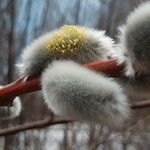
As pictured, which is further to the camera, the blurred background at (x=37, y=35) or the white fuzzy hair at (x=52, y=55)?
the blurred background at (x=37, y=35)

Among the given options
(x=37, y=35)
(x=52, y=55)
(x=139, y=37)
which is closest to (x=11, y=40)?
(x=37, y=35)

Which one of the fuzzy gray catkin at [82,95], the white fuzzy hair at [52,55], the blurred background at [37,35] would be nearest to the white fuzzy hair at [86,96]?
the fuzzy gray catkin at [82,95]

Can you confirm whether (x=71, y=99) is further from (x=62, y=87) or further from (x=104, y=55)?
(x=104, y=55)

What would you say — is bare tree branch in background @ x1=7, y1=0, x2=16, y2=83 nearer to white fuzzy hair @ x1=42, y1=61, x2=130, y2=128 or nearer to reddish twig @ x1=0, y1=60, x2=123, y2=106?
reddish twig @ x1=0, y1=60, x2=123, y2=106

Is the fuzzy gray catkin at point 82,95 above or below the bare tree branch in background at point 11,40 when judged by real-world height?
below

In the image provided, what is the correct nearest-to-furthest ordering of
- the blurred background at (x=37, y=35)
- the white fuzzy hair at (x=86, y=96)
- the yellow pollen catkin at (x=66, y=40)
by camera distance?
the white fuzzy hair at (x=86, y=96) < the yellow pollen catkin at (x=66, y=40) < the blurred background at (x=37, y=35)

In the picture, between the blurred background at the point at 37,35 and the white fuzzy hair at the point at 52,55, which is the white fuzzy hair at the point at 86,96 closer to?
the white fuzzy hair at the point at 52,55

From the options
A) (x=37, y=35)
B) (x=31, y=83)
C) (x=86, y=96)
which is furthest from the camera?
(x=37, y=35)

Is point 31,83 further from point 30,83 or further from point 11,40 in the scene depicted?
point 11,40

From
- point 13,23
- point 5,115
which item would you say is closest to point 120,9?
point 13,23

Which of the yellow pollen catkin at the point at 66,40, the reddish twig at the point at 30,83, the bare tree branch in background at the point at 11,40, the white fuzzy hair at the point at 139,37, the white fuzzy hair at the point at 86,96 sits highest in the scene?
the bare tree branch in background at the point at 11,40
